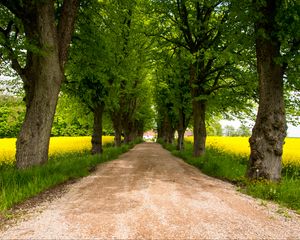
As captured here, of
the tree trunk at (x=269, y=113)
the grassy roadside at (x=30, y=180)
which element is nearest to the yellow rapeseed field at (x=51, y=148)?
the grassy roadside at (x=30, y=180)

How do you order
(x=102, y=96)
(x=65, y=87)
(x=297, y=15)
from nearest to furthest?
(x=297, y=15) → (x=65, y=87) → (x=102, y=96)

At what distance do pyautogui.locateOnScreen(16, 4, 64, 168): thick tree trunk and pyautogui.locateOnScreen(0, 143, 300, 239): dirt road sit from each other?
2639 mm

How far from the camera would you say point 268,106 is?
10047 millimetres

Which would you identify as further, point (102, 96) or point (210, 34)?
point (102, 96)

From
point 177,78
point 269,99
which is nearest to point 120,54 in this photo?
Result: point 177,78

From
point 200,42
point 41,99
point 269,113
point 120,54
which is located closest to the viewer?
point 269,113

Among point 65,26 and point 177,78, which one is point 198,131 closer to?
point 177,78

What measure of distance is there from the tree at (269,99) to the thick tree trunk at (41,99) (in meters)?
6.91

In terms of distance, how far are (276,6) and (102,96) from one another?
1203cm

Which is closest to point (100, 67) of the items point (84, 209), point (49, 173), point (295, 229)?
point (49, 173)

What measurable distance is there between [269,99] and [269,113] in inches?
18.6

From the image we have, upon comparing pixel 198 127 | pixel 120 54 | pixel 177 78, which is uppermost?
pixel 177 78

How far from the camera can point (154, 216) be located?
18.5ft

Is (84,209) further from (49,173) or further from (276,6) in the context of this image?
(276,6)
